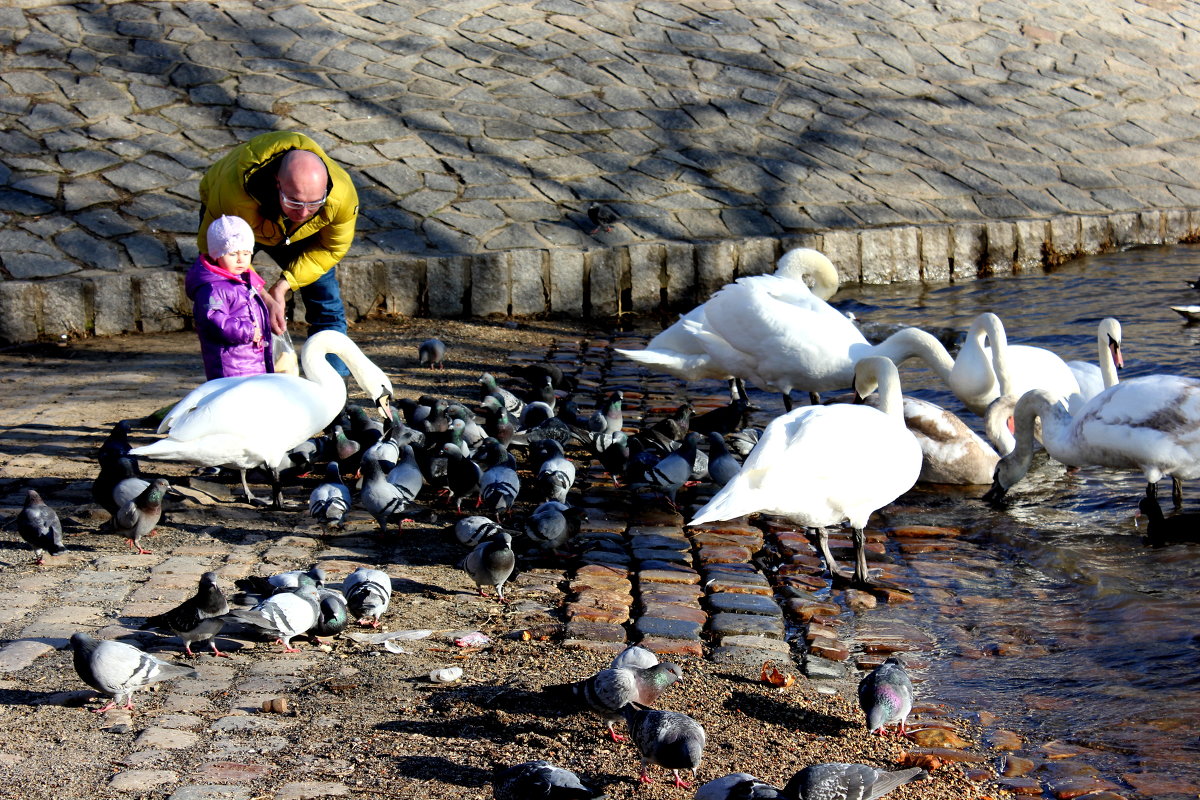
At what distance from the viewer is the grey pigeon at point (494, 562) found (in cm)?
488

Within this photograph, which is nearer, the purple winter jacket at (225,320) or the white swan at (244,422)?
the white swan at (244,422)

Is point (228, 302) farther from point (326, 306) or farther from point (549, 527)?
point (549, 527)

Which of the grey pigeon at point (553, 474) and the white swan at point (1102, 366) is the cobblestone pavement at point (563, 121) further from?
the grey pigeon at point (553, 474)

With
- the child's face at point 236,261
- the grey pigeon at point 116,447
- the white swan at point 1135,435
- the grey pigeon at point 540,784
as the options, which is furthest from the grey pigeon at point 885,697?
the child's face at point 236,261

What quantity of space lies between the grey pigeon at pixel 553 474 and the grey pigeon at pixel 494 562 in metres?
1.07

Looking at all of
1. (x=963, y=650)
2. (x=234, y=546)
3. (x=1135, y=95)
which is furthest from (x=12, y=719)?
(x=1135, y=95)

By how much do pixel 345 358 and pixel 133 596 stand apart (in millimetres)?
2658

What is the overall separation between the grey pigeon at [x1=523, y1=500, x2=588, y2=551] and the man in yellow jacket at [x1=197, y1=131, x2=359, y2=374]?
2550 millimetres

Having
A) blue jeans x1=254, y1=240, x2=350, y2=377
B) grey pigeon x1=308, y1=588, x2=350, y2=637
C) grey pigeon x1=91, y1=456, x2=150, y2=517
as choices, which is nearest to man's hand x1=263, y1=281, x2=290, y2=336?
blue jeans x1=254, y1=240, x2=350, y2=377

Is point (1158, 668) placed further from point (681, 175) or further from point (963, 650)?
point (681, 175)

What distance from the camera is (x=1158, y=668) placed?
4.67 meters

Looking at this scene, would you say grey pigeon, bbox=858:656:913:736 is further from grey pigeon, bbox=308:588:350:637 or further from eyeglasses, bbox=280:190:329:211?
eyeglasses, bbox=280:190:329:211

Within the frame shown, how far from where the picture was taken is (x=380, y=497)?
5.62 meters

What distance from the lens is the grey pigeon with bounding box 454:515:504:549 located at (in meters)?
5.38
